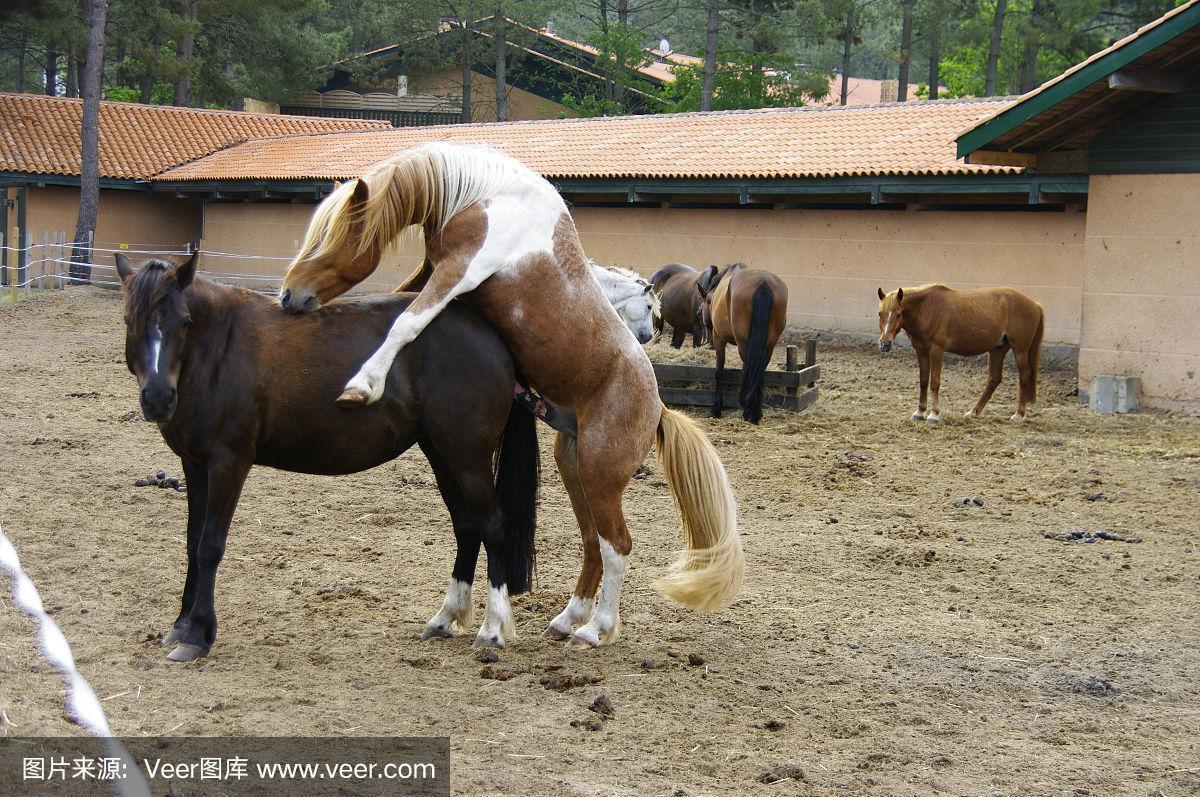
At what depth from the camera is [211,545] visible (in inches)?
187

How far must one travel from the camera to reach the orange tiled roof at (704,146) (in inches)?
728

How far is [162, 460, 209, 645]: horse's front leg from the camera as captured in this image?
16.0 ft

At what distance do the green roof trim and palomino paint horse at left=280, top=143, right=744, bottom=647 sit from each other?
8373mm

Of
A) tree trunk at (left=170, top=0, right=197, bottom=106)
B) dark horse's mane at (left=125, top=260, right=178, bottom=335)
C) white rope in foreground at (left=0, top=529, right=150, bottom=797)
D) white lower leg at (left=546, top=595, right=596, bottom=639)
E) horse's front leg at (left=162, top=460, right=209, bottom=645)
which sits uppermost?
tree trunk at (left=170, top=0, right=197, bottom=106)

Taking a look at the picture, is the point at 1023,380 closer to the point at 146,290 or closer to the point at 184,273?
the point at 184,273

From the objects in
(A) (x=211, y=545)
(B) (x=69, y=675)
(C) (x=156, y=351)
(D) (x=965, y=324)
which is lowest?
(B) (x=69, y=675)

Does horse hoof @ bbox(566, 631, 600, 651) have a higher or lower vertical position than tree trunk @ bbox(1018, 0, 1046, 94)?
lower

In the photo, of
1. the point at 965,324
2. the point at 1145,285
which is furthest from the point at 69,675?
the point at 1145,285

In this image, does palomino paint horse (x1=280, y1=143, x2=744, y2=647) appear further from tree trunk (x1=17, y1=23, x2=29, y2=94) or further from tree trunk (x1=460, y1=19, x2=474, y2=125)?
tree trunk (x1=17, y1=23, x2=29, y2=94)

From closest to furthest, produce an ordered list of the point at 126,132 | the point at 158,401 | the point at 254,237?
the point at 158,401 < the point at 254,237 < the point at 126,132

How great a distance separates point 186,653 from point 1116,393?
11029mm

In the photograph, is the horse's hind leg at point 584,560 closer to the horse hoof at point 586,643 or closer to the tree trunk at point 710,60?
the horse hoof at point 586,643

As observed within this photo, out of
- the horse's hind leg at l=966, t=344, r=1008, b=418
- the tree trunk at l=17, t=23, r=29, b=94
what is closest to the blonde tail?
the horse's hind leg at l=966, t=344, r=1008, b=418

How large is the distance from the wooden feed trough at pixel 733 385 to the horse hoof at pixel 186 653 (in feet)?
26.7
